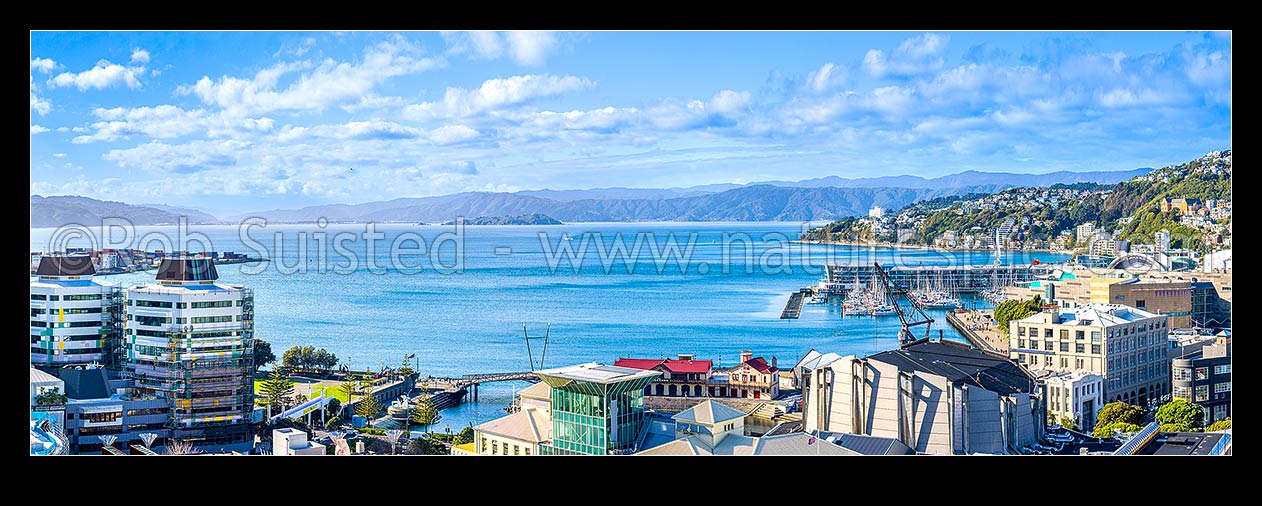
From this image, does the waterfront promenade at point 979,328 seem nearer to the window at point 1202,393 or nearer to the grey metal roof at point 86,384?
the window at point 1202,393

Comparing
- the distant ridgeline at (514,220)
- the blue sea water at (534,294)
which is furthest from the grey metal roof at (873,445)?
the distant ridgeline at (514,220)

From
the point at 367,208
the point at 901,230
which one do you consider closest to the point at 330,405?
the point at 367,208

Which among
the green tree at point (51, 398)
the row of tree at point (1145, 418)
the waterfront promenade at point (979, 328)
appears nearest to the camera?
the green tree at point (51, 398)

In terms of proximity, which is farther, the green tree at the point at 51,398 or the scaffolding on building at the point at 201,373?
the scaffolding on building at the point at 201,373

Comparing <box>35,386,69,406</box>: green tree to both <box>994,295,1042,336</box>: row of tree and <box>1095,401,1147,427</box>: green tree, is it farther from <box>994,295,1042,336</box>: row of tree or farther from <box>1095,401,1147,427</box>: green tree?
<box>994,295,1042,336</box>: row of tree

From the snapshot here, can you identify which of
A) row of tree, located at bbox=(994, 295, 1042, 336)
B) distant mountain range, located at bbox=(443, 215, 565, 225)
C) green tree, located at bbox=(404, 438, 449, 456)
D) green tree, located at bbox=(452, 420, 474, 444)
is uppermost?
distant mountain range, located at bbox=(443, 215, 565, 225)

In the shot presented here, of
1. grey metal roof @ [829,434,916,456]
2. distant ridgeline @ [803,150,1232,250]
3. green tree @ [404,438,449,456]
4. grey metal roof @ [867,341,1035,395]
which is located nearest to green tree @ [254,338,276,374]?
green tree @ [404,438,449,456]

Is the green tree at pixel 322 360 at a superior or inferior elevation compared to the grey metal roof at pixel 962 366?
inferior
